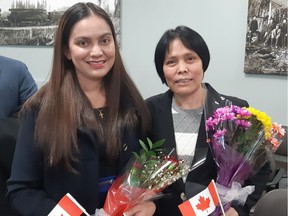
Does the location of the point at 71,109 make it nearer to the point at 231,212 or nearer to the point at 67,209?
the point at 67,209

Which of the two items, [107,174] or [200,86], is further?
[200,86]

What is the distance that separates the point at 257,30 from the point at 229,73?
18.1 inches

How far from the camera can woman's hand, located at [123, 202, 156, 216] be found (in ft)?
3.90

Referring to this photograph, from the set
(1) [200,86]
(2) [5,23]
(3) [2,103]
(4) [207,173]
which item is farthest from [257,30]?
(2) [5,23]

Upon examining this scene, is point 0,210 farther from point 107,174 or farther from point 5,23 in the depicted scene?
point 5,23

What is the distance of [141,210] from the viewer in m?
1.22

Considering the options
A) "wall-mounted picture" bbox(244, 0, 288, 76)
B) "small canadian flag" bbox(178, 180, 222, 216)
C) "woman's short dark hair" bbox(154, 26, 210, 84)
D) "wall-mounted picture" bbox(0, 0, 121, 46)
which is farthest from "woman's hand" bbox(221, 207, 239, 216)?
"wall-mounted picture" bbox(0, 0, 121, 46)

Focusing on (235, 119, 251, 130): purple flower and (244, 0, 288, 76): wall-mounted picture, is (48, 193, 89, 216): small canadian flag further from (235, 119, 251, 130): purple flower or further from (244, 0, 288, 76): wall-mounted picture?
(244, 0, 288, 76): wall-mounted picture

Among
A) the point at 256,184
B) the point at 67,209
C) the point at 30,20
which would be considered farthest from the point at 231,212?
the point at 30,20

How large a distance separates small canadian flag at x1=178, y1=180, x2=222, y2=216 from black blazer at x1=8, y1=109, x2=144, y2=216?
340 millimetres

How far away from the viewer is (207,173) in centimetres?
136

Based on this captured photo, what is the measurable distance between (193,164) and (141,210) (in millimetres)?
272

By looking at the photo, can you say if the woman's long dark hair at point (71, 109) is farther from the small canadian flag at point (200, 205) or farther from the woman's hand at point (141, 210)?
the small canadian flag at point (200, 205)

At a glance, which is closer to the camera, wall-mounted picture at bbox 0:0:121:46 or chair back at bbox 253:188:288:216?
chair back at bbox 253:188:288:216
